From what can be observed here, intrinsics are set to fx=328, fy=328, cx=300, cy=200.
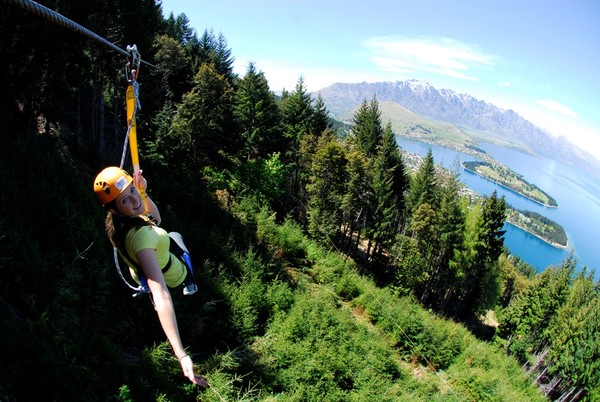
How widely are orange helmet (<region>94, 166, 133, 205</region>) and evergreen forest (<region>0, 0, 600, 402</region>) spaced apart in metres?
1.08

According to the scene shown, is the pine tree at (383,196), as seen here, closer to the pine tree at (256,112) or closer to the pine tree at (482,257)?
the pine tree at (482,257)

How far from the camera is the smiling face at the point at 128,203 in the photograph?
2408 millimetres

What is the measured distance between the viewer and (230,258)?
40.7ft

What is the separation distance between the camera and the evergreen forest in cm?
566

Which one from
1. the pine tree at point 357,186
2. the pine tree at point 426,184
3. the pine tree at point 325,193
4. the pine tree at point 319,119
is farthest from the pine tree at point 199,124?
the pine tree at point 426,184

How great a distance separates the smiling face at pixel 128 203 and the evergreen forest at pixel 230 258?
48.6 inches

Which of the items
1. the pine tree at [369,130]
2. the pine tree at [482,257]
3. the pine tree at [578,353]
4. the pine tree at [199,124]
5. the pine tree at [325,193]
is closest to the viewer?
the pine tree at [199,124]

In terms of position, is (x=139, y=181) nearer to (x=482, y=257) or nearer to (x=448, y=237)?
(x=448, y=237)

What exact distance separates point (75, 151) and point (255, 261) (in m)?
9.04

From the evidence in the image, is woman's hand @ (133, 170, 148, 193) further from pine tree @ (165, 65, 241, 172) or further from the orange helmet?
pine tree @ (165, 65, 241, 172)

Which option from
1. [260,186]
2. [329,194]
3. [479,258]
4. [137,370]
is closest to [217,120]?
[260,186]

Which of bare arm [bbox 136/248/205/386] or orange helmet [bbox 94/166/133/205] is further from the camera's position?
orange helmet [bbox 94/166/133/205]

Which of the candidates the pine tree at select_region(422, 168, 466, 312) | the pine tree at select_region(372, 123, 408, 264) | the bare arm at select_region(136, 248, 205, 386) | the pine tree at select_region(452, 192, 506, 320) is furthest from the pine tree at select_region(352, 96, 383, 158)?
the bare arm at select_region(136, 248, 205, 386)

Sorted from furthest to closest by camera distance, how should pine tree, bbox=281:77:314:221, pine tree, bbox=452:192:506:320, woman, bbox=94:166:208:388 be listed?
1. pine tree, bbox=281:77:314:221
2. pine tree, bbox=452:192:506:320
3. woman, bbox=94:166:208:388
